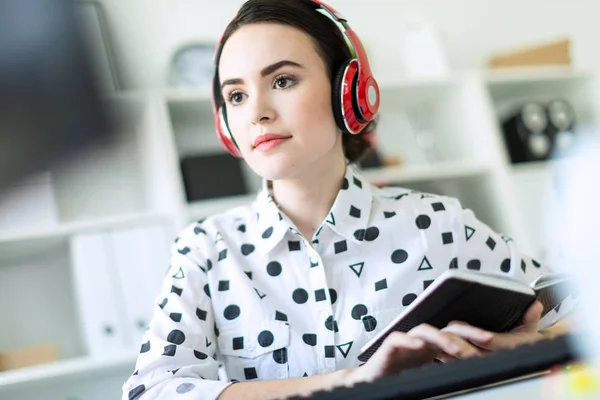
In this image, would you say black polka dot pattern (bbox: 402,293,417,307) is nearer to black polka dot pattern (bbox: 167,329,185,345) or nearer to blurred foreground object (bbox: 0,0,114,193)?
black polka dot pattern (bbox: 167,329,185,345)

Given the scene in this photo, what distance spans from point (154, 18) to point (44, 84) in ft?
6.13

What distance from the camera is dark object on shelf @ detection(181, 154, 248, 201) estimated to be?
1.75m

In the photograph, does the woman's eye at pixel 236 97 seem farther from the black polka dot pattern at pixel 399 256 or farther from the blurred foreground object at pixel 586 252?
the blurred foreground object at pixel 586 252

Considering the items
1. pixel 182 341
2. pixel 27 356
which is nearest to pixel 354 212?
pixel 182 341

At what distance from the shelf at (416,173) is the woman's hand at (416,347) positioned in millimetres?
1259

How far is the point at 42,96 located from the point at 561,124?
2.33 m

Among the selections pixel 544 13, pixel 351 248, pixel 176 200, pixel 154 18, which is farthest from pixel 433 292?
pixel 544 13

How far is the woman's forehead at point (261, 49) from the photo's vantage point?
91 cm

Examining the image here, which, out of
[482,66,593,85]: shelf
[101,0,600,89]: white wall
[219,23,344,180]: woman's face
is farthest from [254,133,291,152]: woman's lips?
[482,66,593,85]: shelf

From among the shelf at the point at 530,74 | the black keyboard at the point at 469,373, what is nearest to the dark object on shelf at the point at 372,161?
the shelf at the point at 530,74

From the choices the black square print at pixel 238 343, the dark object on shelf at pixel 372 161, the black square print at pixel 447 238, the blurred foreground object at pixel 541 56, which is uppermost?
the blurred foreground object at pixel 541 56

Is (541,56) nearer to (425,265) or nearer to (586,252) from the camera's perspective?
(425,265)

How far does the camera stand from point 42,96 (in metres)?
0.16

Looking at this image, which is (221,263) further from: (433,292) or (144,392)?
(433,292)
